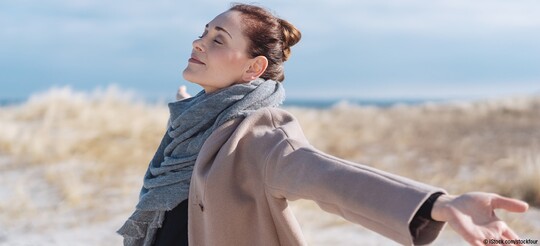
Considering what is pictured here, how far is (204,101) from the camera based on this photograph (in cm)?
250

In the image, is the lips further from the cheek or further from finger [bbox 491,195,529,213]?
finger [bbox 491,195,529,213]

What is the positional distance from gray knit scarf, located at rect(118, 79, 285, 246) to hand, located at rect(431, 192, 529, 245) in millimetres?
879

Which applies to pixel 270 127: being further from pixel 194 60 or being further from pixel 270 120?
pixel 194 60

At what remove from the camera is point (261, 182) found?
2.27 m

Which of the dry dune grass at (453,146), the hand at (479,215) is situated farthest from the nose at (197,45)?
the dry dune grass at (453,146)

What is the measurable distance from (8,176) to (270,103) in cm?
610

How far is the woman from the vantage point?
6.09 feet

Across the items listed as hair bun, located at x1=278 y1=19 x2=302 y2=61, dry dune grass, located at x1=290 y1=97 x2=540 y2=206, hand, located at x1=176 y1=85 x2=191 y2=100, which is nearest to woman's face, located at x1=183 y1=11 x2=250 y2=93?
hair bun, located at x1=278 y1=19 x2=302 y2=61

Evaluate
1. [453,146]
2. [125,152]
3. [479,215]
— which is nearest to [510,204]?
[479,215]

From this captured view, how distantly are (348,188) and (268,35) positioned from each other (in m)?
0.78

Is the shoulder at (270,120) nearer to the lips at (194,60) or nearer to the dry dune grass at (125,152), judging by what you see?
the lips at (194,60)

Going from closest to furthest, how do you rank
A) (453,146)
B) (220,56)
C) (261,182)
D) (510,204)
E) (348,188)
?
(510,204) → (348,188) → (261,182) → (220,56) → (453,146)

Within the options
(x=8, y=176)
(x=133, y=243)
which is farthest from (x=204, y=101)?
(x=8, y=176)

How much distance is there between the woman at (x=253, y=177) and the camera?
1.86m
